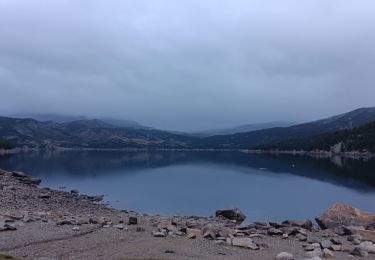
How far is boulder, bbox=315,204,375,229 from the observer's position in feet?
137

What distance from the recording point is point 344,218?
42.5 meters

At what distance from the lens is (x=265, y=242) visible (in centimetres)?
3020

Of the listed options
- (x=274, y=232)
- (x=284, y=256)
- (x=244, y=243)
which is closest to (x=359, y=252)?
(x=284, y=256)

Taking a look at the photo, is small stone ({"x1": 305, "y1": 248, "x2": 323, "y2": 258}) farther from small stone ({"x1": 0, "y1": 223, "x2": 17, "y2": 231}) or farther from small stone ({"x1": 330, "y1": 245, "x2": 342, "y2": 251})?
small stone ({"x1": 0, "y1": 223, "x2": 17, "y2": 231})

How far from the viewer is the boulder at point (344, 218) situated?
41.8 m

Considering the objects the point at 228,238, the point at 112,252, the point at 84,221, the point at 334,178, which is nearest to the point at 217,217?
the point at 84,221

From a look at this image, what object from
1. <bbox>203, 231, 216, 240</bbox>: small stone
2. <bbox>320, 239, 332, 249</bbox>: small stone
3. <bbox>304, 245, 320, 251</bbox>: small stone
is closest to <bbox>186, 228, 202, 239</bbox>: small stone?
<bbox>203, 231, 216, 240</bbox>: small stone

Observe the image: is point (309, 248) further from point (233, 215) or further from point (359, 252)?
point (233, 215)

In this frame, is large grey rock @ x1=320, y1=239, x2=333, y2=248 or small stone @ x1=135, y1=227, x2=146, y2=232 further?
small stone @ x1=135, y1=227, x2=146, y2=232

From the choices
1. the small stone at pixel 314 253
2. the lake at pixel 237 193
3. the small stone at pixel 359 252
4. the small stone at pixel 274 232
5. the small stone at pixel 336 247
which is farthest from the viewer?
the lake at pixel 237 193

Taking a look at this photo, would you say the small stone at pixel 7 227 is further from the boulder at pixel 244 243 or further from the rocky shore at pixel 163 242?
the boulder at pixel 244 243

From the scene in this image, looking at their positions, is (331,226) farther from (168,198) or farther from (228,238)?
(168,198)

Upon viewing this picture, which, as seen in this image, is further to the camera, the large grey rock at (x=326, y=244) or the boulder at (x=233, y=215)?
the boulder at (x=233, y=215)

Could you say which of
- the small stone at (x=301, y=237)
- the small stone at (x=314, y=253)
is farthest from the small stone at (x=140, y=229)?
the small stone at (x=314, y=253)
